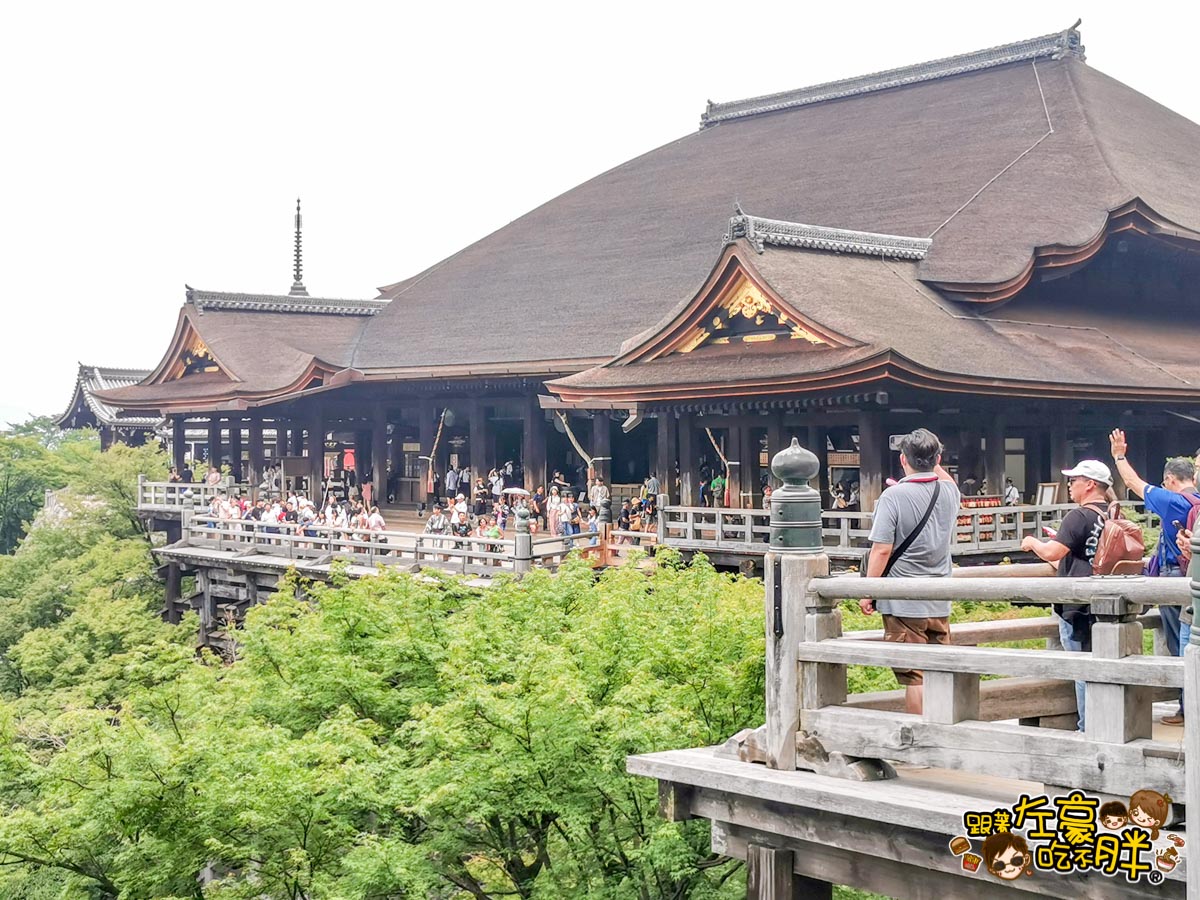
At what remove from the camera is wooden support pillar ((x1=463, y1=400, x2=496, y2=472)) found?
105 feet

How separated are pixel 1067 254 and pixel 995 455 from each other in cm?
449

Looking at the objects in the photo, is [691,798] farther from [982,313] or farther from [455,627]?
[982,313]

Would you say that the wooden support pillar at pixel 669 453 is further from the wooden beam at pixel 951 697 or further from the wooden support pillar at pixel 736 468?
the wooden beam at pixel 951 697

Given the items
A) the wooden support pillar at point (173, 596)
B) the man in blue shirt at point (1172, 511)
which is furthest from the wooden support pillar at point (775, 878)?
the wooden support pillar at point (173, 596)

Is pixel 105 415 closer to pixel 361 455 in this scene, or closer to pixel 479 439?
pixel 361 455

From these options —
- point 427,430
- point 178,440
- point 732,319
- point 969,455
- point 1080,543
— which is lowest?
point 1080,543

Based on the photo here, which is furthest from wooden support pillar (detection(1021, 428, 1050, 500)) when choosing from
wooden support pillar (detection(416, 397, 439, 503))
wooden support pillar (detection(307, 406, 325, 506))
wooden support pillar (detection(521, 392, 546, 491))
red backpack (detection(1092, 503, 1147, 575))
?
wooden support pillar (detection(307, 406, 325, 506))

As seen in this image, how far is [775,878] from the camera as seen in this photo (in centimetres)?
639

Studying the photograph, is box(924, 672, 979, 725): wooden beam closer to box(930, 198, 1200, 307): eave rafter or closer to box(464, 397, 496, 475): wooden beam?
box(930, 198, 1200, 307): eave rafter

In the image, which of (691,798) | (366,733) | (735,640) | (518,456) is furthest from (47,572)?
(691,798)

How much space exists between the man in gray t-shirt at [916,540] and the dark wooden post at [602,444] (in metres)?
22.5

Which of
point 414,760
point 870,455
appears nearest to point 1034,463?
point 870,455

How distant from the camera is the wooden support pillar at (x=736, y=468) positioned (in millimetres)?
23359

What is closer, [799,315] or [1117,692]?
[1117,692]
